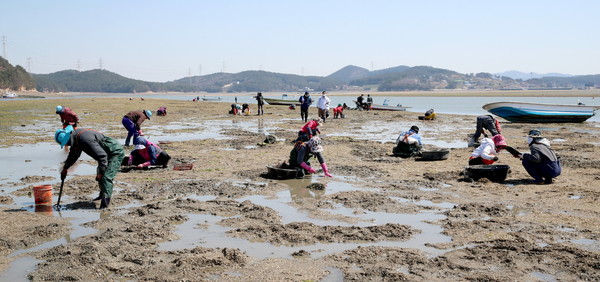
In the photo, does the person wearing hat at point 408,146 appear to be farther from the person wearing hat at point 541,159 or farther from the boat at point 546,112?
the boat at point 546,112

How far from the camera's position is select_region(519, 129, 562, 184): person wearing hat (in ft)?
35.8

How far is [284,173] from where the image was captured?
12000mm

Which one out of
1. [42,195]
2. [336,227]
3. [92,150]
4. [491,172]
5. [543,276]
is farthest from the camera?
[491,172]

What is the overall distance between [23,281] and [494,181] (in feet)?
30.9

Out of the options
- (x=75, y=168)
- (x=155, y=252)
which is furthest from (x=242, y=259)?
(x=75, y=168)

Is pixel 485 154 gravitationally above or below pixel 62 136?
below

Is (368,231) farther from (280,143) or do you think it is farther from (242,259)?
(280,143)

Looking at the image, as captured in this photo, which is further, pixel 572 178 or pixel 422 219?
pixel 572 178

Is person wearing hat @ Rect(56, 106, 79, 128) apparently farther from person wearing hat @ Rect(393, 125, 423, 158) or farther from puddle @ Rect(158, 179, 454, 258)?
person wearing hat @ Rect(393, 125, 423, 158)

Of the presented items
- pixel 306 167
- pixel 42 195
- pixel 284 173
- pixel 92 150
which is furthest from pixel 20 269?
pixel 306 167

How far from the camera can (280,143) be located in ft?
64.1

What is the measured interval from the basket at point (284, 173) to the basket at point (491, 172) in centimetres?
389

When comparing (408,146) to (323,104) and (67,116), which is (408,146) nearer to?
(67,116)

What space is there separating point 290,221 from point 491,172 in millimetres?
5409
